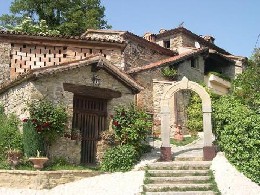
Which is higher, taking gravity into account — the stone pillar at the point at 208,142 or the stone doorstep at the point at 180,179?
the stone pillar at the point at 208,142

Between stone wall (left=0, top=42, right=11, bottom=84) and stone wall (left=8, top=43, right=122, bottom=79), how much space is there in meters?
0.19

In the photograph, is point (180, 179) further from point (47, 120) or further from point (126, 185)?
point (47, 120)

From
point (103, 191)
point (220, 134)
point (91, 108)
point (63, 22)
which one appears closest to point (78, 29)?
point (63, 22)

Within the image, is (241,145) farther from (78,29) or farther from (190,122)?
(78,29)

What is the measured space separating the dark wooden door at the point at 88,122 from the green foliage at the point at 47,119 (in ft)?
3.88

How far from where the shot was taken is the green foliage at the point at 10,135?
13.4 meters

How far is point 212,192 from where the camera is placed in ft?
37.1

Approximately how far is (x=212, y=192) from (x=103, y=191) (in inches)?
124

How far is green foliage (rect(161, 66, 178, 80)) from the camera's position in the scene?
2592 cm

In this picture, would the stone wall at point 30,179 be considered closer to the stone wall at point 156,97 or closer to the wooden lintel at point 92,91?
the wooden lintel at point 92,91

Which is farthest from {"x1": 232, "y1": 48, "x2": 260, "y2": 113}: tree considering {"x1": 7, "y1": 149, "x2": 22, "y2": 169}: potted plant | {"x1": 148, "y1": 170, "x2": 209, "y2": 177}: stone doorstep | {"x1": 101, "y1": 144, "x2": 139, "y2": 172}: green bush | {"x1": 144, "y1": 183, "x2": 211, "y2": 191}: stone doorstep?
{"x1": 7, "y1": 149, "x2": 22, "y2": 169}: potted plant

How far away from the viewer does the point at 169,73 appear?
2606 cm

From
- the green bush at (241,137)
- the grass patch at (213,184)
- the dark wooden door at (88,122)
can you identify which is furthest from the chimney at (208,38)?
the grass patch at (213,184)

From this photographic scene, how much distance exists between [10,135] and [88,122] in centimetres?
293
